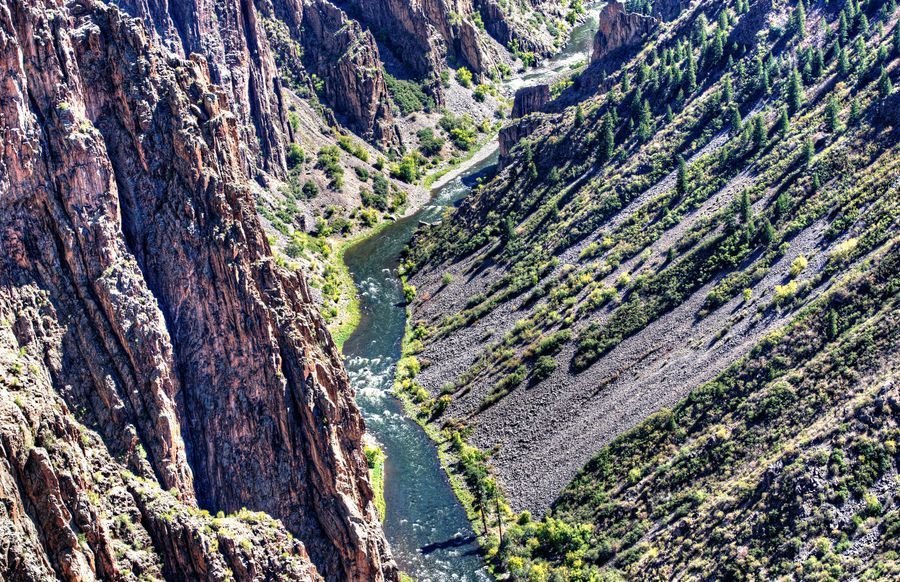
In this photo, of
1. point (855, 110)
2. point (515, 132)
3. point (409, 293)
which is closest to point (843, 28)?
point (855, 110)

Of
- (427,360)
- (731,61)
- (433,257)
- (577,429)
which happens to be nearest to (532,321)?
(427,360)

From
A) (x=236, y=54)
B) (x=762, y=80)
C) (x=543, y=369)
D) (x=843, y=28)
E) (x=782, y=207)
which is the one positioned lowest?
(x=543, y=369)

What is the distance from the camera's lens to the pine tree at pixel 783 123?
14775cm

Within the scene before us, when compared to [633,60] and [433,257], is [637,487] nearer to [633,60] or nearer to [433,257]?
[433,257]

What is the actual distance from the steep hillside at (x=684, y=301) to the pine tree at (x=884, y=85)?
1.17 feet

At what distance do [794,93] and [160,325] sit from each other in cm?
10110

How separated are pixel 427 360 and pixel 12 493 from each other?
8512cm

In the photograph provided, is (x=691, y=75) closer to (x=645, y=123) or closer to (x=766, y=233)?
(x=645, y=123)

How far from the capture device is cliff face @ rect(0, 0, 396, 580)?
7688 cm

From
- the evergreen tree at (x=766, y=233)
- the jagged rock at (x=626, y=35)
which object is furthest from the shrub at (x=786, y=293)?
the jagged rock at (x=626, y=35)

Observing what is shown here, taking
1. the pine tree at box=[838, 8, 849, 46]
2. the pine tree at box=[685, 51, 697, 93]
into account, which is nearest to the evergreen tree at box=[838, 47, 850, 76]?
the pine tree at box=[838, 8, 849, 46]

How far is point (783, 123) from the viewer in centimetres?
14850

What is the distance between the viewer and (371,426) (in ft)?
431

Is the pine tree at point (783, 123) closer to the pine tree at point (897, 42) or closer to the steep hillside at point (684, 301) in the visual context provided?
the steep hillside at point (684, 301)
